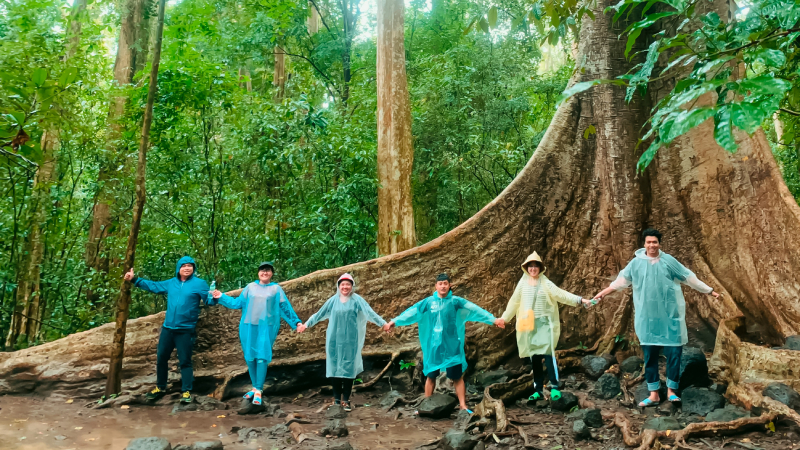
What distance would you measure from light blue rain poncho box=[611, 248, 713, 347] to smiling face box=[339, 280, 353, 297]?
8.93ft

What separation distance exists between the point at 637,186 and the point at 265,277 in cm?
426

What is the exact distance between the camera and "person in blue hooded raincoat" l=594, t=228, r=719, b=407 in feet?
15.4

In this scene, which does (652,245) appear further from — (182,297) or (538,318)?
(182,297)

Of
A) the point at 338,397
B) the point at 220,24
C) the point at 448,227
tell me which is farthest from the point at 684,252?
the point at 220,24

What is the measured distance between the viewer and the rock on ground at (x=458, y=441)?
4023 mm

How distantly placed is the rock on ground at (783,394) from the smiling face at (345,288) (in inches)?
144

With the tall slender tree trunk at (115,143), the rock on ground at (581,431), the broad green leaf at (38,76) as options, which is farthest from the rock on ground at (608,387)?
the tall slender tree trunk at (115,143)

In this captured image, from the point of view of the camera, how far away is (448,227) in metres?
10.7

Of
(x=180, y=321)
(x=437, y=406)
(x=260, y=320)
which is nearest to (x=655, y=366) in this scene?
(x=437, y=406)

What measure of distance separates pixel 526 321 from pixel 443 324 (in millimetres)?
796

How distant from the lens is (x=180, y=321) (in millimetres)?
5715

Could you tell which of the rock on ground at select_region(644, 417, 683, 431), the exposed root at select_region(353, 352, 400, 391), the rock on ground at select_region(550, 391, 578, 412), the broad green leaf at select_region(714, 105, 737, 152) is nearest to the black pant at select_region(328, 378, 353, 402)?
the exposed root at select_region(353, 352, 400, 391)

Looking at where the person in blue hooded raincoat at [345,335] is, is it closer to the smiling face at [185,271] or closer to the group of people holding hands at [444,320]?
the group of people holding hands at [444,320]

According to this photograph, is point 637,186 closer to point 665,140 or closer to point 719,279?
point 719,279
